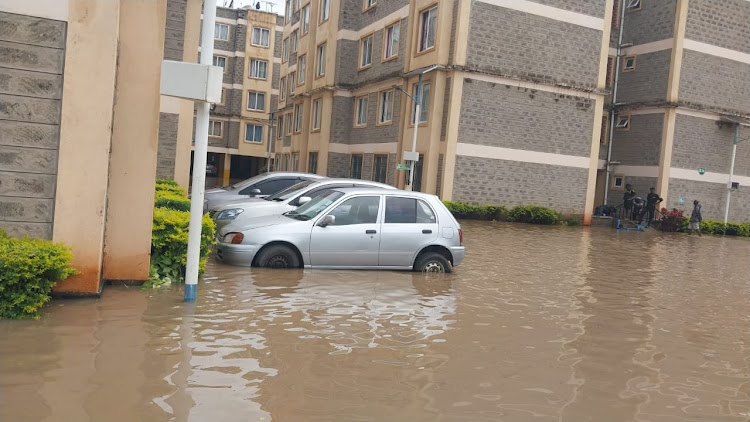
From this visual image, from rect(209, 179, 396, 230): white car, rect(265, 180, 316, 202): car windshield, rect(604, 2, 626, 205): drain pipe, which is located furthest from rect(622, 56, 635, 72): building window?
rect(265, 180, 316, 202): car windshield

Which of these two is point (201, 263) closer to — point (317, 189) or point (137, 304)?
point (137, 304)

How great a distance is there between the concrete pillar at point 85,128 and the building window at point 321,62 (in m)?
31.9

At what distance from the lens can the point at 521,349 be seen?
24.1 ft

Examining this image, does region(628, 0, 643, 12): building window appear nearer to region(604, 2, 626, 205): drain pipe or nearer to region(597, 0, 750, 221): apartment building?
region(597, 0, 750, 221): apartment building

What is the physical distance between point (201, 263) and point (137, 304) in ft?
4.87

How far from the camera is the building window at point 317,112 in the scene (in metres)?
39.3

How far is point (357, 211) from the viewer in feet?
37.1

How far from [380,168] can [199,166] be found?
24500 mm

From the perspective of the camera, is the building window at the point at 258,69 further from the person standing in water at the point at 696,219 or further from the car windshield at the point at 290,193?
the car windshield at the point at 290,193

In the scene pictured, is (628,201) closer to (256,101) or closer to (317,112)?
(317,112)

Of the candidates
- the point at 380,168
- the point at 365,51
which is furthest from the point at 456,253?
the point at 365,51

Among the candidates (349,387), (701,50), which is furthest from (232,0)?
(349,387)

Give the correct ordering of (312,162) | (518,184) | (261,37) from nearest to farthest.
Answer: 1. (518,184)
2. (312,162)
3. (261,37)

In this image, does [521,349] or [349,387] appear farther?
[521,349]
